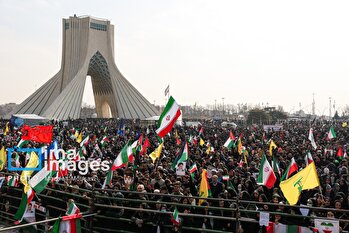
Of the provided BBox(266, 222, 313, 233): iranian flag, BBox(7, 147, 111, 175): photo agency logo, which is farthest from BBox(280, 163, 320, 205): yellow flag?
BBox(7, 147, 111, 175): photo agency logo

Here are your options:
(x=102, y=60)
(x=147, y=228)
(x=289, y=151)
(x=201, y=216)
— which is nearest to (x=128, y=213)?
(x=147, y=228)

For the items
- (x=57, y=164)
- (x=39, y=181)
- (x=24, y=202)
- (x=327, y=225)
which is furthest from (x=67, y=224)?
(x=327, y=225)

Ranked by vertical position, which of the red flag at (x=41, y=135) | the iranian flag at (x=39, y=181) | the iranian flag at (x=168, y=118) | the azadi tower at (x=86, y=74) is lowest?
the iranian flag at (x=39, y=181)

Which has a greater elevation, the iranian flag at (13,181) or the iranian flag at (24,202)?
the iranian flag at (13,181)

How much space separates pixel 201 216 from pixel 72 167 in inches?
240

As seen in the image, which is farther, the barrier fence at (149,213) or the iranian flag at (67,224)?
the barrier fence at (149,213)

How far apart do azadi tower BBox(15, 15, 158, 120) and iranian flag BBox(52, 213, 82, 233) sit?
171 feet

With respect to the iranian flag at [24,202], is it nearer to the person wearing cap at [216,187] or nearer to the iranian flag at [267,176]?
the person wearing cap at [216,187]

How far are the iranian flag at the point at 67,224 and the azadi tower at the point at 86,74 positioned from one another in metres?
52.1

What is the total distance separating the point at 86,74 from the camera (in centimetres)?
6281

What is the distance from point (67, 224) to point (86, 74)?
57201 millimetres

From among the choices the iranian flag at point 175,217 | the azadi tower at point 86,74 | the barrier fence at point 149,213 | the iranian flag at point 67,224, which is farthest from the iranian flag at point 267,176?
the azadi tower at point 86,74

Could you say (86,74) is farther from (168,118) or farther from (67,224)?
(67,224)

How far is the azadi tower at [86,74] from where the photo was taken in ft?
201
